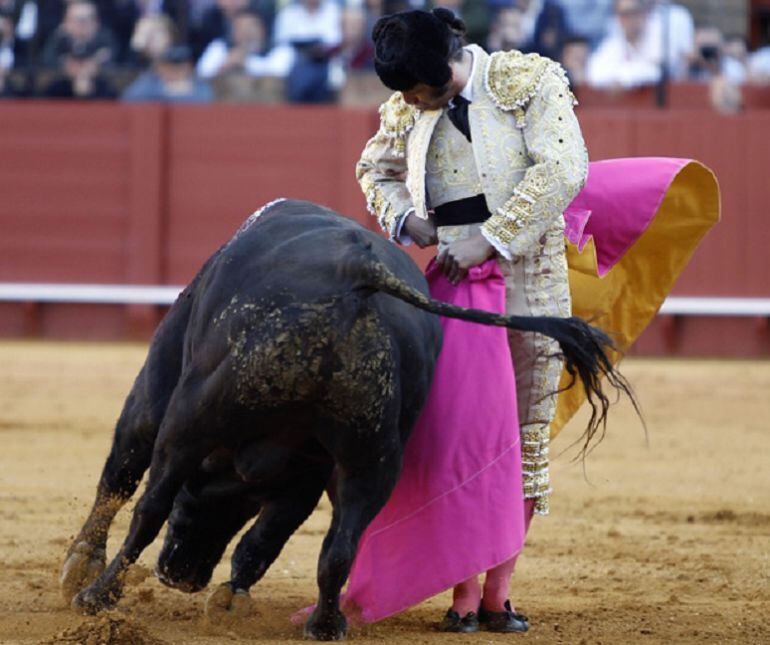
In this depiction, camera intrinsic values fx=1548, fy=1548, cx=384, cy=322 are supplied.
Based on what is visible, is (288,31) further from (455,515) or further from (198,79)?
(455,515)

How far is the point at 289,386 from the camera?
286cm

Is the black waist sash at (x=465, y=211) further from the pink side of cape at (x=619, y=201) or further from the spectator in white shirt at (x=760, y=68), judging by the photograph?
the spectator in white shirt at (x=760, y=68)

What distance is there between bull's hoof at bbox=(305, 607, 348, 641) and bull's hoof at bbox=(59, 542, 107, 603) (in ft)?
2.09

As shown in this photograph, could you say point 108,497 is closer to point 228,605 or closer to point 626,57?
point 228,605

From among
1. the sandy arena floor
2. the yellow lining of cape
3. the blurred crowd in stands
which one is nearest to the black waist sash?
the yellow lining of cape

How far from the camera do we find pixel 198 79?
1020cm

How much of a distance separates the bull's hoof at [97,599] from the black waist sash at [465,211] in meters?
1.10

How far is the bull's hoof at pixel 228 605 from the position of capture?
3404 mm

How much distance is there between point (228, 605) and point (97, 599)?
31cm

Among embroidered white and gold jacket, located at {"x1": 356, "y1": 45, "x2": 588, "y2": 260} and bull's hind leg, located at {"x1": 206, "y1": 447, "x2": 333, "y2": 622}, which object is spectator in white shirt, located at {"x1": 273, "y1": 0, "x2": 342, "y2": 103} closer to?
embroidered white and gold jacket, located at {"x1": 356, "y1": 45, "x2": 588, "y2": 260}

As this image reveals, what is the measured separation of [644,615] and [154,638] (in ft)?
3.96

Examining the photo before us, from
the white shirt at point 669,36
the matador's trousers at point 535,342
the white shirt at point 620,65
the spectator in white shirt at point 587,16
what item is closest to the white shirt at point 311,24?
the spectator in white shirt at point 587,16

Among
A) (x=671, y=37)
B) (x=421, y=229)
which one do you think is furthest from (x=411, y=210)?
(x=671, y=37)

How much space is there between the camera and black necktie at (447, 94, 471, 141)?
3.43m
